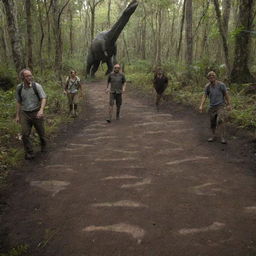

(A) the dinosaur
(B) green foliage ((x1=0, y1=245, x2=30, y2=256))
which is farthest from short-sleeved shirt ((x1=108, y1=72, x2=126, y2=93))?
(B) green foliage ((x1=0, y1=245, x2=30, y2=256))

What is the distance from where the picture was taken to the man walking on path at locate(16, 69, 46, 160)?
618 cm

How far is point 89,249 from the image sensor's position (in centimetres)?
340

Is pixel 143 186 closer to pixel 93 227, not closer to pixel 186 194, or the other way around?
pixel 186 194

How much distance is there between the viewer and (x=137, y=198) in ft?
14.8

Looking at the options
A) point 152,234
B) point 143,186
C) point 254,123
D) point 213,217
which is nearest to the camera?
point 152,234

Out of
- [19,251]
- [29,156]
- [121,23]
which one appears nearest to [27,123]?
[29,156]

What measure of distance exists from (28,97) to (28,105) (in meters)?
0.17

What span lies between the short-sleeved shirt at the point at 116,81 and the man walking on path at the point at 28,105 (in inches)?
133

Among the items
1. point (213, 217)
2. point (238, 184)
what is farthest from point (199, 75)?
point (213, 217)

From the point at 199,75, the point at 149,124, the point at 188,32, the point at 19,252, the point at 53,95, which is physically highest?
the point at 188,32

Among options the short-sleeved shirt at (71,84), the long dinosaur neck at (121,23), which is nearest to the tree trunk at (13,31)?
the short-sleeved shirt at (71,84)

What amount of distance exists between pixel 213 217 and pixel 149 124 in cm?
523

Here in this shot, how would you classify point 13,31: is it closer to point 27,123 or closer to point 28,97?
point 28,97

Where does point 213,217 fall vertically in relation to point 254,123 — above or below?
below
